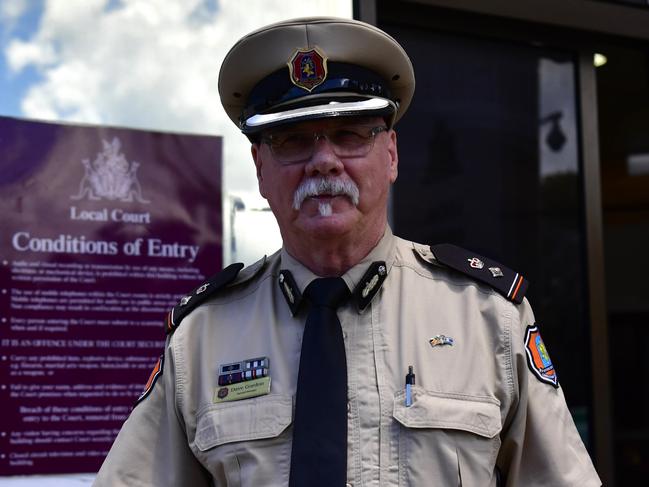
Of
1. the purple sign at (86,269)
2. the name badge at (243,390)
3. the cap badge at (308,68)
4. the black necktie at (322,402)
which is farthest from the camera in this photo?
the purple sign at (86,269)

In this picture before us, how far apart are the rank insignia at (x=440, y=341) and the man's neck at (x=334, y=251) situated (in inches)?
9.0

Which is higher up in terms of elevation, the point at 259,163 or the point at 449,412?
the point at 259,163

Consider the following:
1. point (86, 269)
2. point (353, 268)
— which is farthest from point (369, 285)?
point (86, 269)

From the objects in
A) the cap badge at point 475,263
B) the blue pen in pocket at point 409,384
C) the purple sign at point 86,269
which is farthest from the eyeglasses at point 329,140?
the purple sign at point 86,269

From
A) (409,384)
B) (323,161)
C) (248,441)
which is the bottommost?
(248,441)

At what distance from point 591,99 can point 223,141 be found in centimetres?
162

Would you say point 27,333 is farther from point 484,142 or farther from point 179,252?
point 484,142

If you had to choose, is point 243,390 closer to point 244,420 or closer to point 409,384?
point 244,420

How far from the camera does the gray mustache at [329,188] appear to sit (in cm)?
171

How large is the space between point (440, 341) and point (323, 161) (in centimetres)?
43

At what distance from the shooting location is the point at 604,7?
353cm

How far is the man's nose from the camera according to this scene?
1708 mm

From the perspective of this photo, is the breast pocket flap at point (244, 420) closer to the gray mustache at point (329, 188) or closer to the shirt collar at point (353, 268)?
the shirt collar at point (353, 268)

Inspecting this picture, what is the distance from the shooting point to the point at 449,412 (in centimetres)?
162
